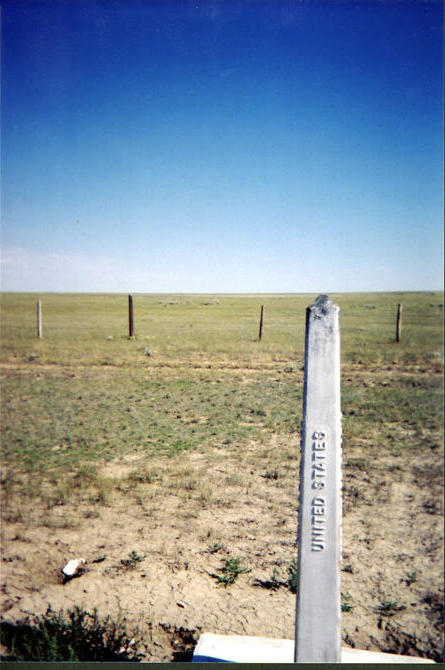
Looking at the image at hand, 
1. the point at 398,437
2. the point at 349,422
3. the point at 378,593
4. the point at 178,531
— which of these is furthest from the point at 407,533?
the point at 349,422

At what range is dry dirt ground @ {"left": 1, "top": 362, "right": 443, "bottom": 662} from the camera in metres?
3.12

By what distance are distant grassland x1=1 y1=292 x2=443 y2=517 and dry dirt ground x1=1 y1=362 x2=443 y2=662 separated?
2.34ft

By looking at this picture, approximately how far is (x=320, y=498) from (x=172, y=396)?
6847 mm

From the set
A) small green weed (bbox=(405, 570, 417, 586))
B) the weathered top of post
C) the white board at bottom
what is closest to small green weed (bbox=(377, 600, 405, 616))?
small green weed (bbox=(405, 570, 417, 586))

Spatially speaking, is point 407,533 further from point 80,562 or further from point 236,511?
point 80,562

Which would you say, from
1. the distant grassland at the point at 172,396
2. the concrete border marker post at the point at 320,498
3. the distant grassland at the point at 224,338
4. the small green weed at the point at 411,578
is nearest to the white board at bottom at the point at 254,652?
the concrete border marker post at the point at 320,498

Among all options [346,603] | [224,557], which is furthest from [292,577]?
[224,557]

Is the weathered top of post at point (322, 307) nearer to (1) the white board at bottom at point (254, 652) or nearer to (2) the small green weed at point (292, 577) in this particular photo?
(1) the white board at bottom at point (254, 652)

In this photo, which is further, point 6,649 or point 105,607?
point 105,607

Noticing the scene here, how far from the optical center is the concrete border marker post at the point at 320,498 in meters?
2.07

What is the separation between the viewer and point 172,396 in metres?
8.75

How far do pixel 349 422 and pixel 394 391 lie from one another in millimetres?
2330

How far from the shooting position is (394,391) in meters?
9.29

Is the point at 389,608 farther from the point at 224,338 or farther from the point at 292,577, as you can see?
the point at 224,338
